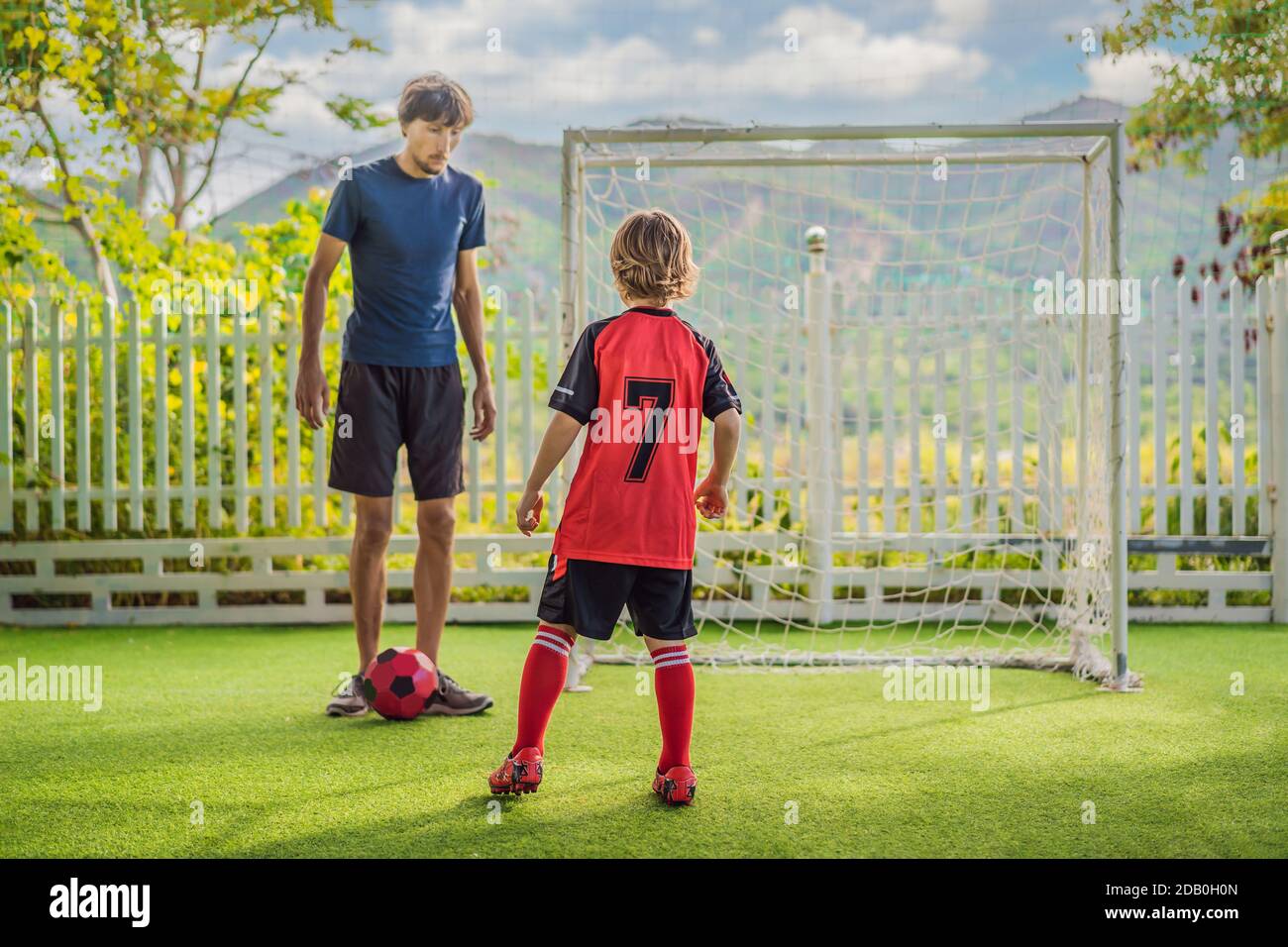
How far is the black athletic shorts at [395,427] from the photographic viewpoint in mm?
3473

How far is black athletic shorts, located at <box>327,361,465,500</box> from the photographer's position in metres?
3.47

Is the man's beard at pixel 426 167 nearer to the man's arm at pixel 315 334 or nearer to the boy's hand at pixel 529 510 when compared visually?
the man's arm at pixel 315 334

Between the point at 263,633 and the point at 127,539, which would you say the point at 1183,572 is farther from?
the point at 127,539

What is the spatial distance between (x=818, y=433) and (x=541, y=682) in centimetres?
328

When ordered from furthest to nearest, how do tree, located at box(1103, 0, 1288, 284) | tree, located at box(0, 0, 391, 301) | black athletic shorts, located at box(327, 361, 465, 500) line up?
tree, located at box(1103, 0, 1288, 284) → tree, located at box(0, 0, 391, 301) → black athletic shorts, located at box(327, 361, 465, 500)

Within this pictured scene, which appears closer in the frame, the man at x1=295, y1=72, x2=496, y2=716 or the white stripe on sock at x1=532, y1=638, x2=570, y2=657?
the white stripe on sock at x1=532, y1=638, x2=570, y2=657

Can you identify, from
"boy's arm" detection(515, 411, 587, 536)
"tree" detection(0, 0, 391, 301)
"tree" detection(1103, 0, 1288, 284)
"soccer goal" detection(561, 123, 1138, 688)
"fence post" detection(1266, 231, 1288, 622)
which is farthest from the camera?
"tree" detection(1103, 0, 1288, 284)

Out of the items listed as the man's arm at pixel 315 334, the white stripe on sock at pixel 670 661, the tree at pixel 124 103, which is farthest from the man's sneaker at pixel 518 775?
the tree at pixel 124 103

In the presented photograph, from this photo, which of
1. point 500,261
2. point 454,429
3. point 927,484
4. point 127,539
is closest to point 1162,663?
point 927,484

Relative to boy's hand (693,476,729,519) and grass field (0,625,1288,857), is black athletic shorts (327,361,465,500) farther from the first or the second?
boy's hand (693,476,729,519)

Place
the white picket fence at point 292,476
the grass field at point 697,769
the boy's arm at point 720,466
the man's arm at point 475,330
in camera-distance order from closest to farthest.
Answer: the grass field at point 697,769 → the boy's arm at point 720,466 → the man's arm at point 475,330 → the white picket fence at point 292,476

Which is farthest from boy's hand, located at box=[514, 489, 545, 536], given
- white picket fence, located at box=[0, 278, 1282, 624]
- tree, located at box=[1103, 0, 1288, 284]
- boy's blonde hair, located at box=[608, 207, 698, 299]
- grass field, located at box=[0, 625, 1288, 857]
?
tree, located at box=[1103, 0, 1288, 284]

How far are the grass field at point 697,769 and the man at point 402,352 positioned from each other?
1.57 feet

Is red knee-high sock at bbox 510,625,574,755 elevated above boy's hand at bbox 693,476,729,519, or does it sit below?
below
